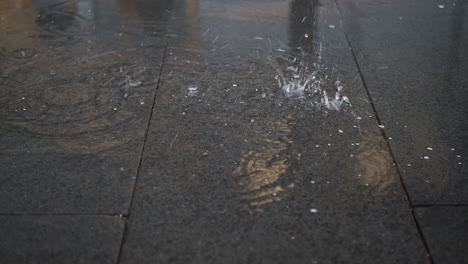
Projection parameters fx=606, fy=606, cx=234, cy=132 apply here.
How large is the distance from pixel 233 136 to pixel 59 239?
4.44ft

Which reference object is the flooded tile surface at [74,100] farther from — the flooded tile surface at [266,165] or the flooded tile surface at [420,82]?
the flooded tile surface at [420,82]

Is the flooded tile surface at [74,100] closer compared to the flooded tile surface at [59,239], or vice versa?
the flooded tile surface at [59,239]

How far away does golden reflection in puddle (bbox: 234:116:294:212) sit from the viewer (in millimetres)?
3268

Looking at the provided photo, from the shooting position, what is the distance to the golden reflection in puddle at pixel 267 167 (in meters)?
3.27

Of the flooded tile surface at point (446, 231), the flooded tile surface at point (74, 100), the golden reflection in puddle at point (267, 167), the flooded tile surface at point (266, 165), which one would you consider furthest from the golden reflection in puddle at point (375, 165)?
the flooded tile surface at point (74, 100)

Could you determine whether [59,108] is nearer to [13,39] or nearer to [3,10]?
[13,39]

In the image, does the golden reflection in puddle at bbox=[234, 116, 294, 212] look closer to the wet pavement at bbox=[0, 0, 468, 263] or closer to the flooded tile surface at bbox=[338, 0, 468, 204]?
the wet pavement at bbox=[0, 0, 468, 263]

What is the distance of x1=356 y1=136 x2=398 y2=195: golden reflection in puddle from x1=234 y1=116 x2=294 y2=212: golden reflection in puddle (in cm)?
43

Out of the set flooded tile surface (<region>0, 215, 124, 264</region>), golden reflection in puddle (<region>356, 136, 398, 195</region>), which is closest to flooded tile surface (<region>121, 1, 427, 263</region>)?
golden reflection in puddle (<region>356, 136, 398, 195</region>)

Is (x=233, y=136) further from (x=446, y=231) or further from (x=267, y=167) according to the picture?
(x=446, y=231)

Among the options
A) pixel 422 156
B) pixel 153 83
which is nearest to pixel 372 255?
pixel 422 156

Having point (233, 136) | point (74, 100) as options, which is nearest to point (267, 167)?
point (233, 136)

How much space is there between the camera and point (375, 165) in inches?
139

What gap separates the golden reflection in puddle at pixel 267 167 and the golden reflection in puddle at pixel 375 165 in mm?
435
